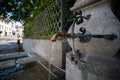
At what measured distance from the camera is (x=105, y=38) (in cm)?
118

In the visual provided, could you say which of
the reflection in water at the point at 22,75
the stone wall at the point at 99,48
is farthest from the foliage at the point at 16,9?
the stone wall at the point at 99,48

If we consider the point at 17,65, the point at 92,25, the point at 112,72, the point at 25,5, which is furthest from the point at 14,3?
the point at 112,72

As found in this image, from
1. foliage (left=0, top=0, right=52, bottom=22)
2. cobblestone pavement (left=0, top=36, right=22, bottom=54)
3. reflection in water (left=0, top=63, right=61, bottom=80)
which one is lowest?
reflection in water (left=0, top=63, right=61, bottom=80)

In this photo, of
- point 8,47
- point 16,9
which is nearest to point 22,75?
point 16,9

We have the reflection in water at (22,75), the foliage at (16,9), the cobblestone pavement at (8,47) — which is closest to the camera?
the reflection in water at (22,75)

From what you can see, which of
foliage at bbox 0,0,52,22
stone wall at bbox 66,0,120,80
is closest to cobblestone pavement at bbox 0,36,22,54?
foliage at bbox 0,0,52,22

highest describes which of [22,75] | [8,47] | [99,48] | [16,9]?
[16,9]

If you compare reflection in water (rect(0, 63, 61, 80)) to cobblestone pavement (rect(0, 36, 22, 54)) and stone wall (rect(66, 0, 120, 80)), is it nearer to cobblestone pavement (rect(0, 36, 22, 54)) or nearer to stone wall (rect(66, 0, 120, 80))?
stone wall (rect(66, 0, 120, 80))

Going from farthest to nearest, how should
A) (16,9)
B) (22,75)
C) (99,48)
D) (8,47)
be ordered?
(8,47) < (16,9) < (22,75) < (99,48)

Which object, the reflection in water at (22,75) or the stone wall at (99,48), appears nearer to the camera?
the stone wall at (99,48)

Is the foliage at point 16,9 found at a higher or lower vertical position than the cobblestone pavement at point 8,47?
higher

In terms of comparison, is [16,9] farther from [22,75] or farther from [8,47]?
[22,75]

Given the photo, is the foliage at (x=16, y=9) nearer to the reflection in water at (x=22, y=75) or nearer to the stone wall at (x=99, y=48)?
the reflection in water at (x=22, y=75)

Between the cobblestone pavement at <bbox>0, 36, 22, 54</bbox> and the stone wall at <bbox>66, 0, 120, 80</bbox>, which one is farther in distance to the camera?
the cobblestone pavement at <bbox>0, 36, 22, 54</bbox>
